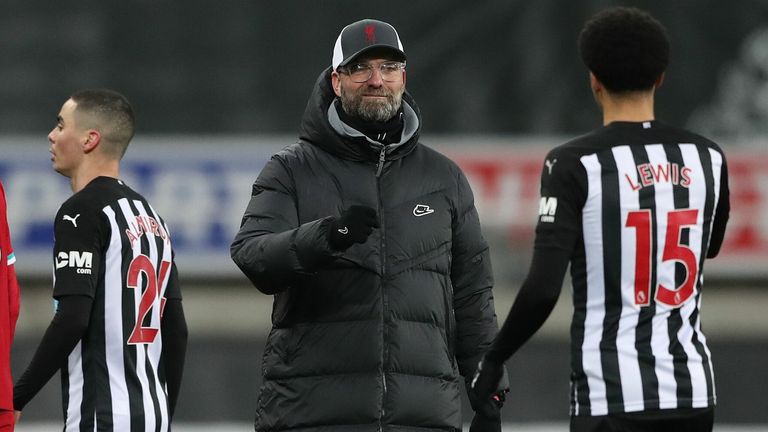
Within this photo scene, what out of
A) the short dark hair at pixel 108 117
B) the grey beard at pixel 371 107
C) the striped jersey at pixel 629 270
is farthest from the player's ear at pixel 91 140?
the striped jersey at pixel 629 270

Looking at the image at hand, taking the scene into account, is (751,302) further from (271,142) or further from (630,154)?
(630,154)

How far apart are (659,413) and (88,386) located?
163cm

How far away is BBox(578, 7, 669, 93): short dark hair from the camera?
11.6ft

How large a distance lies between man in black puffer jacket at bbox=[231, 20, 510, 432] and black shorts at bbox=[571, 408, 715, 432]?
47cm

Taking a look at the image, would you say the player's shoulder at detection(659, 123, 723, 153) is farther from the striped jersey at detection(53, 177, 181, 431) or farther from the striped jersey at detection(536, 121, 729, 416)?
the striped jersey at detection(53, 177, 181, 431)

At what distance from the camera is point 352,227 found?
3732 mm

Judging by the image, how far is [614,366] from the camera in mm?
3479

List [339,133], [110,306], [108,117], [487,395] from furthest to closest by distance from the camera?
[108,117] → [110,306] → [339,133] → [487,395]

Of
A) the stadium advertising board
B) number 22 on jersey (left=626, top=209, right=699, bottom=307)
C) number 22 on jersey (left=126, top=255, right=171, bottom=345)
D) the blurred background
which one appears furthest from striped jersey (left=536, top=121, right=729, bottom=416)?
the stadium advertising board

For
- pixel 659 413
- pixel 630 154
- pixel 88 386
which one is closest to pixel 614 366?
pixel 659 413

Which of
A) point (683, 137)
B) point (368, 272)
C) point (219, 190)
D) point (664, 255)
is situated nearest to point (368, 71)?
point (368, 272)

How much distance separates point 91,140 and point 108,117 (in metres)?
0.09

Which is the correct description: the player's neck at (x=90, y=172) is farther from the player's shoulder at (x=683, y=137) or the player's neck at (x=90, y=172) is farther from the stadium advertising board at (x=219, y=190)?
the stadium advertising board at (x=219, y=190)

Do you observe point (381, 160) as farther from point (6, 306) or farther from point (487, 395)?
point (6, 306)
